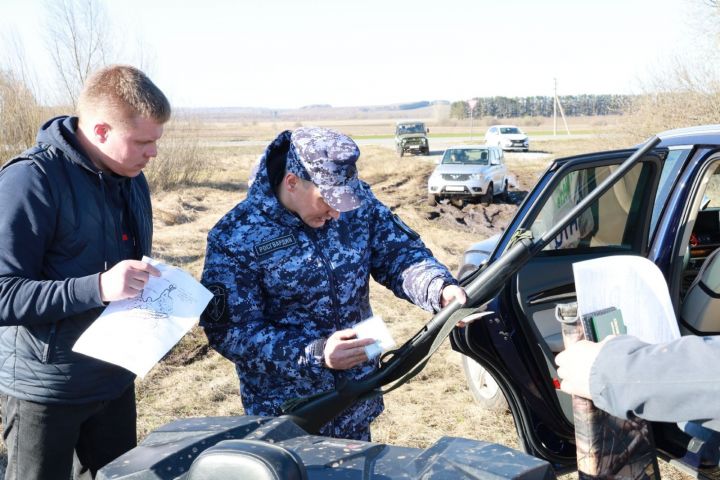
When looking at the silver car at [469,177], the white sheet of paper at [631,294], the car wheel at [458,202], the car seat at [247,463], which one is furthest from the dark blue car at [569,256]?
the car wheel at [458,202]

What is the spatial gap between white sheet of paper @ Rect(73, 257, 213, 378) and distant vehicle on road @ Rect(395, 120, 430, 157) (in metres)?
29.8

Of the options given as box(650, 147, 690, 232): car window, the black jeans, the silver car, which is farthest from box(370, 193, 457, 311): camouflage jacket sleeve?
the silver car

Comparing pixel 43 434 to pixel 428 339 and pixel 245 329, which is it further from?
pixel 428 339

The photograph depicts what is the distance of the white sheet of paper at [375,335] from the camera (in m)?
2.03

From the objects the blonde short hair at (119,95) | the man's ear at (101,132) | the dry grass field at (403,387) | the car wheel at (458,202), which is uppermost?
the blonde short hair at (119,95)

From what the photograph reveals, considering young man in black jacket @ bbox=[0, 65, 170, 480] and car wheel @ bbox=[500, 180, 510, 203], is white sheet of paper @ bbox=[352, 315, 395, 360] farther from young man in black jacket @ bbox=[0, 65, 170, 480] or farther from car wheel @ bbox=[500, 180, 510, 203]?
car wheel @ bbox=[500, 180, 510, 203]

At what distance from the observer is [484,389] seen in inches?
183

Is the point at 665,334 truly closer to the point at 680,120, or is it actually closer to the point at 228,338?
the point at 228,338

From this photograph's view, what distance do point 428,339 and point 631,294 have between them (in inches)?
24.8

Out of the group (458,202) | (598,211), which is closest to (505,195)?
(458,202)

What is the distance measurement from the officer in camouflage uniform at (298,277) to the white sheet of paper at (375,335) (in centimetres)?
2

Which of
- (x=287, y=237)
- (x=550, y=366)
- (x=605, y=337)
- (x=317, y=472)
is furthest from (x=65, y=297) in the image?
(x=550, y=366)

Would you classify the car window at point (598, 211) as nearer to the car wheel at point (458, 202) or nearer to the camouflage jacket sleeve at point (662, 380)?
the camouflage jacket sleeve at point (662, 380)

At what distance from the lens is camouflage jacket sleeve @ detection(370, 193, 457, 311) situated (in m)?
2.35
